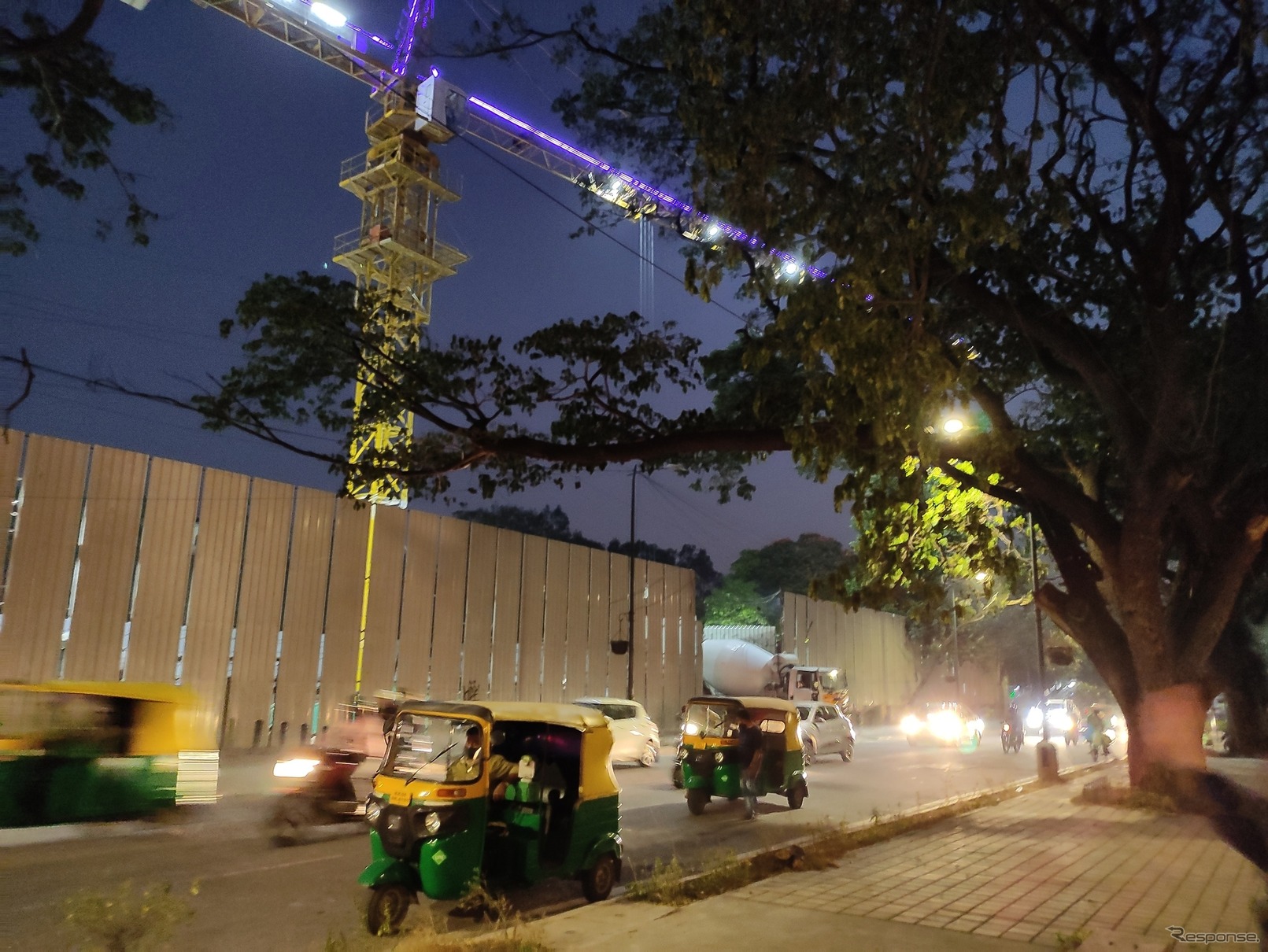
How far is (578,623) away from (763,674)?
36.4ft

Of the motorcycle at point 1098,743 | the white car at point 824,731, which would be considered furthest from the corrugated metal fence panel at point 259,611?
the motorcycle at point 1098,743

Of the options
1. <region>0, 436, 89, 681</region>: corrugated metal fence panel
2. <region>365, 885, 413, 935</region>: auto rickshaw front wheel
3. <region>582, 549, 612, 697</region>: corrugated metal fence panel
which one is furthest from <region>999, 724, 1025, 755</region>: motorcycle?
<region>365, 885, 413, 935</region>: auto rickshaw front wheel

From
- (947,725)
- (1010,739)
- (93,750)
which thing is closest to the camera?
(93,750)

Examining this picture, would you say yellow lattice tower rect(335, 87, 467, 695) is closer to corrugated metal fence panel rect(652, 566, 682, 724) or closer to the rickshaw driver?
corrugated metal fence panel rect(652, 566, 682, 724)

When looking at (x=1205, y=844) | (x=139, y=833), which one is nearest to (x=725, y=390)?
(x=1205, y=844)

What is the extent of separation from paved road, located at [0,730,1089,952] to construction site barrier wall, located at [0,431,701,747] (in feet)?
11.4

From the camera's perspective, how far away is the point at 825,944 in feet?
19.1

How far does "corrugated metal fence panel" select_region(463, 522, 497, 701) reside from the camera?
24.9 m

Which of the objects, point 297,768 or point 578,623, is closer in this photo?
point 297,768

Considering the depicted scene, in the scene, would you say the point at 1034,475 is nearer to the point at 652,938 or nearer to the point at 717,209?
the point at 717,209

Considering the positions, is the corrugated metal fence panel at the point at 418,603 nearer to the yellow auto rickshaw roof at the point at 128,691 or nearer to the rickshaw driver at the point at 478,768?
the yellow auto rickshaw roof at the point at 128,691

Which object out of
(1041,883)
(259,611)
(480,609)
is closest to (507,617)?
(480,609)

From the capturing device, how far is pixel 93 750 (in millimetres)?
9852

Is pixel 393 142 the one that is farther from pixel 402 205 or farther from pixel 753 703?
pixel 753 703
